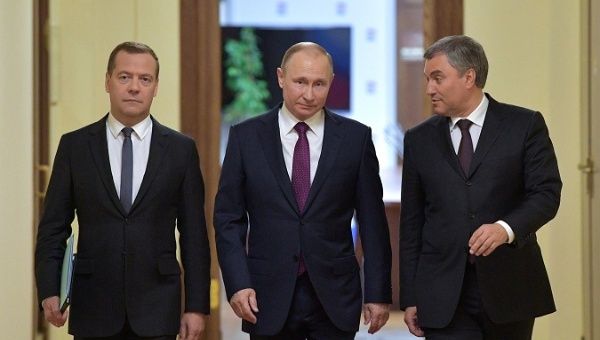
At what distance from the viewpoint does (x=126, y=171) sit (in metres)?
3.82

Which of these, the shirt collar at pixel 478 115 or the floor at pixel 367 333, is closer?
the shirt collar at pixel 478 115

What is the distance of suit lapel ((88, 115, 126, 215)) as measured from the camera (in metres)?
3.78

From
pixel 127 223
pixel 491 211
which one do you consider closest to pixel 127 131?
pixel 127 223

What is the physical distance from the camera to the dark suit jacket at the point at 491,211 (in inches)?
148

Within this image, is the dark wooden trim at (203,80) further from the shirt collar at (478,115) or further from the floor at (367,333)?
the shirt collar at (478,115)

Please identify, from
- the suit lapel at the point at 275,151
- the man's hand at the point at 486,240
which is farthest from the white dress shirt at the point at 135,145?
the man's hand at the point at 486,240

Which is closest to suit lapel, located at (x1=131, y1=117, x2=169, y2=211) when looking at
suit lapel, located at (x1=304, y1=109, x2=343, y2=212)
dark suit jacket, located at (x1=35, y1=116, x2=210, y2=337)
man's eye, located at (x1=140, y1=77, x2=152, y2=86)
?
dark suit jacket, located at (x1=35, y1=116, x2=210, y2=337)

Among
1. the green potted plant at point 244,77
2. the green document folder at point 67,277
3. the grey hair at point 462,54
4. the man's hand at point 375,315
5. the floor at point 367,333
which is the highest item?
the green potted plant at point 244,77

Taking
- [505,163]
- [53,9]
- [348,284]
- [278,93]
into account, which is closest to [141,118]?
[348,284]

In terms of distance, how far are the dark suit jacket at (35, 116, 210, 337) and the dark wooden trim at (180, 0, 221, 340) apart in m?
2.62

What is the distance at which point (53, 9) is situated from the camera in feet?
21.0
